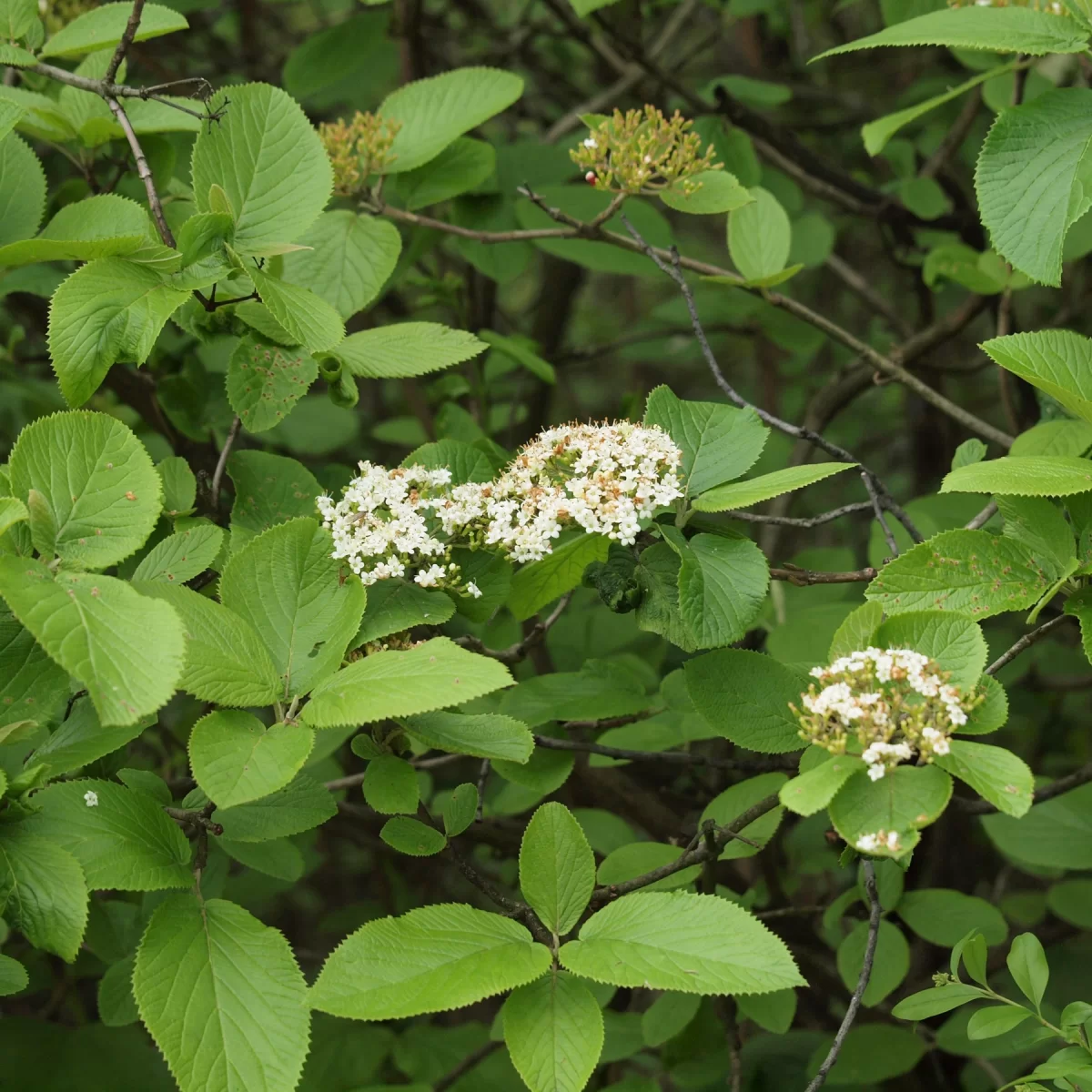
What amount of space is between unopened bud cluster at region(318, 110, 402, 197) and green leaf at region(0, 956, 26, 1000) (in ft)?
3.66

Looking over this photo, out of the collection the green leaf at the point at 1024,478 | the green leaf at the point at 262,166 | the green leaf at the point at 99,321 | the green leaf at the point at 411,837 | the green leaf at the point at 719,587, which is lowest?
the green leaf at the point at 411,837

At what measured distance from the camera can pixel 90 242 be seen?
1.17 meters

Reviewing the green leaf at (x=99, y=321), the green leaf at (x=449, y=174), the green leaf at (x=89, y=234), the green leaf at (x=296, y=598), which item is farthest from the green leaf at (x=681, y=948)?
the green leaf at (x=449, y=174)

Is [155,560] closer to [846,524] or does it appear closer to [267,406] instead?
[267,406]

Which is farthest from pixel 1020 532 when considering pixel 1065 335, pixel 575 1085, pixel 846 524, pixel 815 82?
pixel 815 82

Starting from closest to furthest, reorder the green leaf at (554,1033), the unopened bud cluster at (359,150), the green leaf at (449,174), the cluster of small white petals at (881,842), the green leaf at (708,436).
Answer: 1. the cluster of small white petals at (881,842)
2. the green leaf at (554,1033)
3. the green leaf at (708,436)
4. the unopened bud cluster at (359,150)
5. the green leaf at (449,174)

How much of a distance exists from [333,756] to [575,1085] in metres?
1.31

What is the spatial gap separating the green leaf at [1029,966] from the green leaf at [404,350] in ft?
2.94

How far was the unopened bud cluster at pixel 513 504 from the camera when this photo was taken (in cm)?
121

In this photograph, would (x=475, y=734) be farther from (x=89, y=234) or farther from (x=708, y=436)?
(x=89, y=234)

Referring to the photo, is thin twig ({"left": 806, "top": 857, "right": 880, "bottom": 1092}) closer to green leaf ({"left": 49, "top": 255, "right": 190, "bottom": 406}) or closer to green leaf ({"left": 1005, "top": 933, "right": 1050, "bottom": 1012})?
green leaf ({"left": 1005, "top": 933, "right": 1050, "bottom": 1012})

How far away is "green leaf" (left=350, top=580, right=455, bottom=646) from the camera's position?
1171mm

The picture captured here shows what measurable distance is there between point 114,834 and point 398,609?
348 millimetres

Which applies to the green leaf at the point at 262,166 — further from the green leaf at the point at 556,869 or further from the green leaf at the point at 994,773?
the green leaf at the point at 994,773
